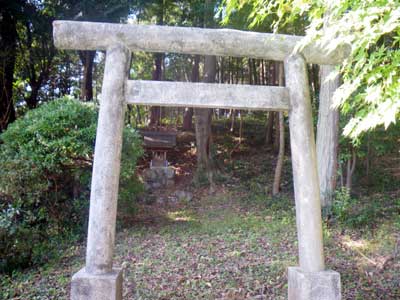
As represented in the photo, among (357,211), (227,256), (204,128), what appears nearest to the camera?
(227,256)

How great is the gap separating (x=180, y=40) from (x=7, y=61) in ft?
32.9

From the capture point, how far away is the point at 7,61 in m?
11.0

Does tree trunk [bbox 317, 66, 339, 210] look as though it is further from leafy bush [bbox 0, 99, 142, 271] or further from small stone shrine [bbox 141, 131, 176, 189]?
small stone shrine [bbox 141, 131, 176, 189]

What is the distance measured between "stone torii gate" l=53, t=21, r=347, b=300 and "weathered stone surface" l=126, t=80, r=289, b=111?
0.03ft

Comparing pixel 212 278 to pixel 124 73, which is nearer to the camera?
pixel 124 73

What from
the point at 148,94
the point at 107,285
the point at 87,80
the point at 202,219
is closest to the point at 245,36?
the point at 148,94

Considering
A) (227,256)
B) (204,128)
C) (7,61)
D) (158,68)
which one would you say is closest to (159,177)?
(204,128)

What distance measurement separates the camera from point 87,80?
529 inches

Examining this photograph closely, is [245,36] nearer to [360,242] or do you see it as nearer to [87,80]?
[360,242]

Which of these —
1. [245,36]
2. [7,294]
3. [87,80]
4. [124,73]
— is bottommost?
[7,294]

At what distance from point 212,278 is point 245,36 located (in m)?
3.30

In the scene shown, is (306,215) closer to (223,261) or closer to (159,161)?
(223,261)

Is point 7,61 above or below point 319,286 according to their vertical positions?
above

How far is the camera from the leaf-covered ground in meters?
4.42
